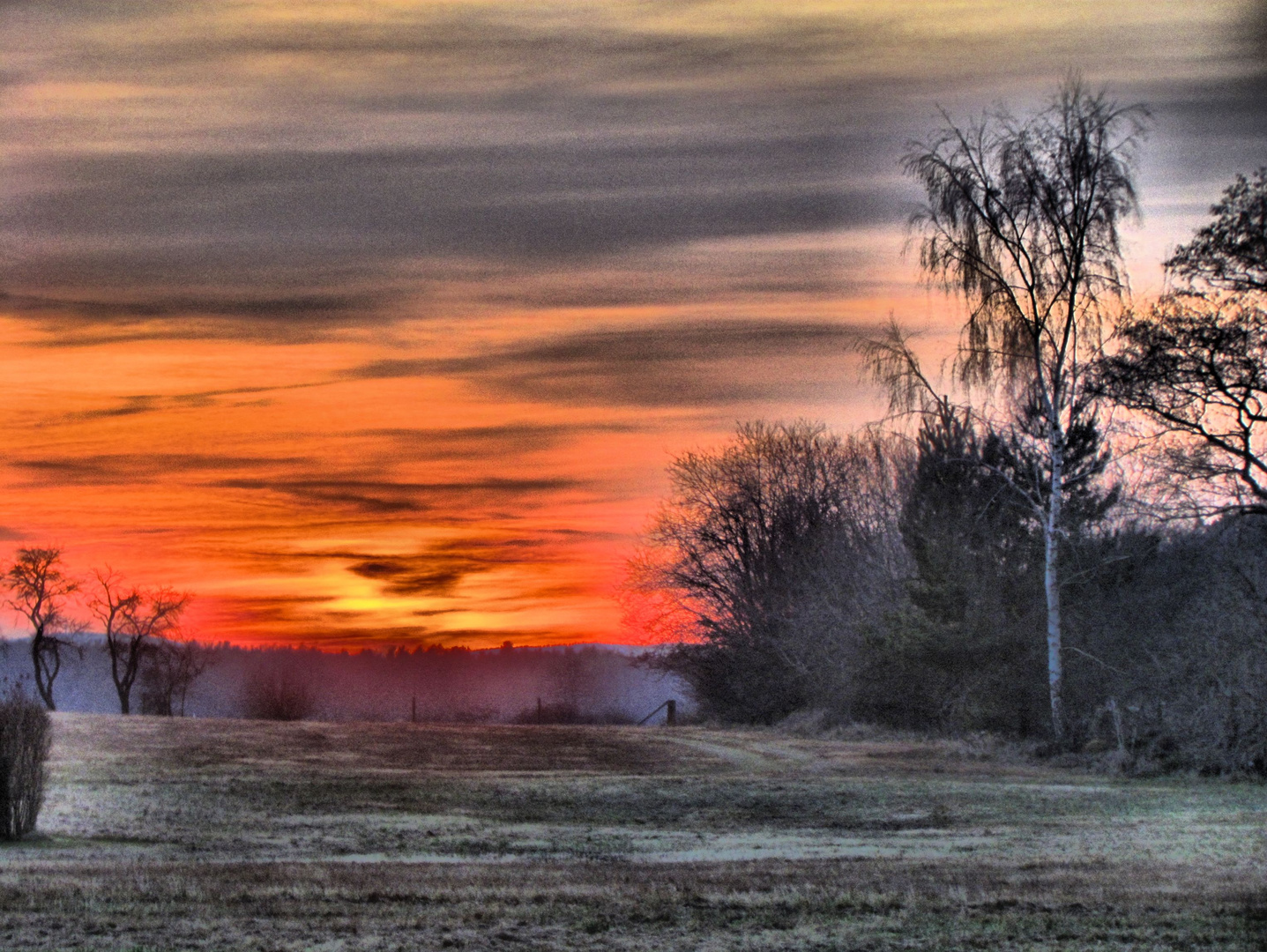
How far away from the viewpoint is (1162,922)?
996cm

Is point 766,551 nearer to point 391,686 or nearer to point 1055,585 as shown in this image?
point 1055,585

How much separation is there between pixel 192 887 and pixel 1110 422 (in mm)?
22579

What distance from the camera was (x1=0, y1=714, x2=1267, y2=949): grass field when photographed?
982 cm

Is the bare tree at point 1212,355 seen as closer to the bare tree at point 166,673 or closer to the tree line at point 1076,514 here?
the tree line at point 1076,514

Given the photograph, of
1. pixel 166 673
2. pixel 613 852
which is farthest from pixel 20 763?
pixel 166 673

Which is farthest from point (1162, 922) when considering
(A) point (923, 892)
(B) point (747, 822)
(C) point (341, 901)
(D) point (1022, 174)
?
(D) point (1022, 174)

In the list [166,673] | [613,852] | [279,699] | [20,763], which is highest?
[166,673]

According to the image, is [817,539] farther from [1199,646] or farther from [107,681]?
[107,681]

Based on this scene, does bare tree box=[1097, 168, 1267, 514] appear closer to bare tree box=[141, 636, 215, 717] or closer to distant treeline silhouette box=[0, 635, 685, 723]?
distant treeline silhouette box=[0, 635, 685, 723]

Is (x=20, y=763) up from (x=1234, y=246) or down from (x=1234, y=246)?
down

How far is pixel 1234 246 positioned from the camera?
26156 millimetres

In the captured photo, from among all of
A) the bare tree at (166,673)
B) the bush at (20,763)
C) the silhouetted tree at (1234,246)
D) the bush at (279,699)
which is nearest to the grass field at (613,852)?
the bush at (20,763)

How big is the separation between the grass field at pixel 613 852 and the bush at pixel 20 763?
0.38 m

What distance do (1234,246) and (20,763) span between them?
72.6 ft
